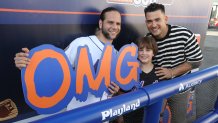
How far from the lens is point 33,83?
4.82ft

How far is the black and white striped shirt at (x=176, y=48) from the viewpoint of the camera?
223cm

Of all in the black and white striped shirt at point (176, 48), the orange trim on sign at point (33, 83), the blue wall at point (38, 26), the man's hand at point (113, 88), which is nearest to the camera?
the blue wall at point (38, 26)

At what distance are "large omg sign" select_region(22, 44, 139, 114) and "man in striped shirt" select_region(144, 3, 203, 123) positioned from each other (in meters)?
0.35

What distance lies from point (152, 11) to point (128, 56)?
1.38 ft

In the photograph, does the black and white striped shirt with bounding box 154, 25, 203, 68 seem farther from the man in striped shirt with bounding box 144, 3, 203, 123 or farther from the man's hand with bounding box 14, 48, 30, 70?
the man's hand with bounding box 14, 48, 30, 70

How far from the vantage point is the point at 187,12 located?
2.68 m

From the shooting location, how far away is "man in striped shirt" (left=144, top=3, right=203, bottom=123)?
2.16m

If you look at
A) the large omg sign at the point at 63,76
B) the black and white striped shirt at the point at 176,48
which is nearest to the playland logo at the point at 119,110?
the large omg sign at the point at 63,76

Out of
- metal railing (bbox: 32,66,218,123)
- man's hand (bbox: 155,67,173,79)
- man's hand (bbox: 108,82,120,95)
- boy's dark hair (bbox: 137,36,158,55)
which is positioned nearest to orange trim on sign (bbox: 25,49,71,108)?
man's hand (bbox: 108,82,120,95)

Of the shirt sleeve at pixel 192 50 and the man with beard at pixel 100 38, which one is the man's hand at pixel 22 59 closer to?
the man with beard at pixel 100 38

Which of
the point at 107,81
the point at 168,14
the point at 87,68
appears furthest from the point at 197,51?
the point at 87,68

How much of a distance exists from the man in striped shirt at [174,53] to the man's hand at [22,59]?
1105 millimetres

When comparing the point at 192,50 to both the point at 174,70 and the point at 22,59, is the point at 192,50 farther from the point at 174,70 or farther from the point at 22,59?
the point at 22,59

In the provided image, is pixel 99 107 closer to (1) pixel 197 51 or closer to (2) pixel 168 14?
(1) pixel 197 51
